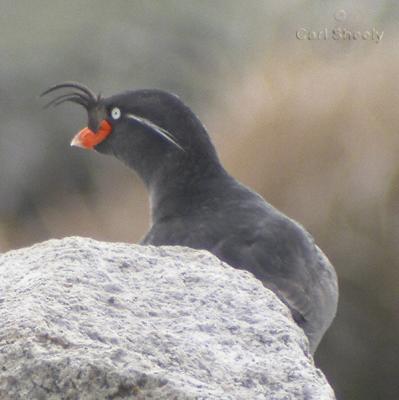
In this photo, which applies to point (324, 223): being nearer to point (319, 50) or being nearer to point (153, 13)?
point (319, 50)

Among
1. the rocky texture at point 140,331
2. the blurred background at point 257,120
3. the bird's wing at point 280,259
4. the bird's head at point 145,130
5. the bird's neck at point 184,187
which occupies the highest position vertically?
the blurred background at point 257,120

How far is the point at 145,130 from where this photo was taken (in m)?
6.67

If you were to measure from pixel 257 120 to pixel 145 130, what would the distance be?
3.47m

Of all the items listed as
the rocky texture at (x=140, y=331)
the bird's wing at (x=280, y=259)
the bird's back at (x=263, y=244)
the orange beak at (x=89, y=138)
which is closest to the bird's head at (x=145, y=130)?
the orange beak at (x=89, y=138)

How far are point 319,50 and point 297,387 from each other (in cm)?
818

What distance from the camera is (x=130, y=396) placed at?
10.0ft

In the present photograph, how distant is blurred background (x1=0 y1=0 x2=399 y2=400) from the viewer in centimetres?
881

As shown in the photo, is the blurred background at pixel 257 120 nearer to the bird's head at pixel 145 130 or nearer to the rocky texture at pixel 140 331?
the bird's head at pixel 145 130

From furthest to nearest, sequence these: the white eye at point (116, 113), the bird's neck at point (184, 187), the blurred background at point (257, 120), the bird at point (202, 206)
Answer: the blurred background at point (257, 120) < the white eye at point (116, 113) < the bird's neck at point (184, 187) < the bird at point (202, 206)

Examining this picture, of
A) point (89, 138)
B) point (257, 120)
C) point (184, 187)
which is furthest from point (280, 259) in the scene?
point (257, 120)

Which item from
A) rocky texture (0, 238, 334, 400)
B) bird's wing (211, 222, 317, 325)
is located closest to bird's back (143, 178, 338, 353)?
bird's wing (211, 222, 317, 325)

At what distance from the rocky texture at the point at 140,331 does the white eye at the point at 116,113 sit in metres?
2.88

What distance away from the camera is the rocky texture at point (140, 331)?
308 centimetres

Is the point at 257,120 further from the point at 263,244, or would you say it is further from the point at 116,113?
the point at 263,244
